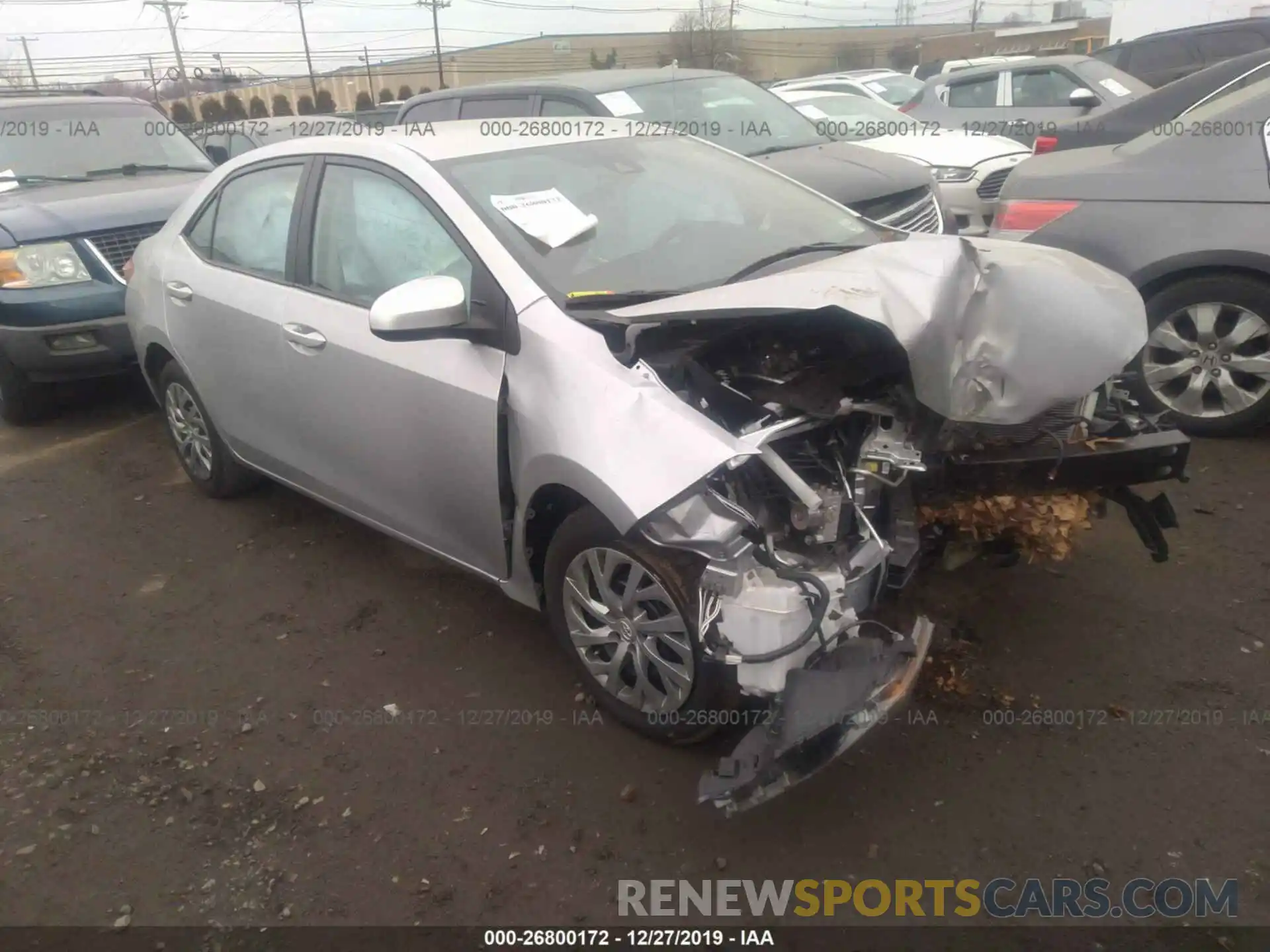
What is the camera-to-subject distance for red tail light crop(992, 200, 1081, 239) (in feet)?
15.2

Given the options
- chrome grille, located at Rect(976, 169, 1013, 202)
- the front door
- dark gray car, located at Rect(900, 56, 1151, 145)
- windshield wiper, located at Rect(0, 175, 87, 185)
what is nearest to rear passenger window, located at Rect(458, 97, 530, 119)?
windshield wiper, located at Rect(0, 175, 87, 185)

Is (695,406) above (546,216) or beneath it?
beneath

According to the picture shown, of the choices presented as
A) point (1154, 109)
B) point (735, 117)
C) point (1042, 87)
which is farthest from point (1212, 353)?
point (1042, 87)

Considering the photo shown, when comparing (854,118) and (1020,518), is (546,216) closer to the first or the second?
(1020,518)

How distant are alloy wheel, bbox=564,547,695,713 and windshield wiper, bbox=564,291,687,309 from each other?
2.35ft

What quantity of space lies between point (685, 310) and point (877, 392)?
601 millimetres

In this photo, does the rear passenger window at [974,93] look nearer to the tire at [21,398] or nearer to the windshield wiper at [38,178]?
the windshield wiper at [38,178]

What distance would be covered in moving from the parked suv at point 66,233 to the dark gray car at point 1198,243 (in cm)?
548

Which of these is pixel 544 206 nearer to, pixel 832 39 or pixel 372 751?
pixel 372 751

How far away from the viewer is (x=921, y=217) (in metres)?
5.95

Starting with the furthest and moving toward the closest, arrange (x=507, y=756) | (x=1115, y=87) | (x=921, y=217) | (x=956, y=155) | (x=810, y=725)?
(x=1115, y=87), (x=956, y=155), (x=921, y=217), (x=507, y=756), (x=810, y=725)

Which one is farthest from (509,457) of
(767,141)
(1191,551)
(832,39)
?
(832,39)

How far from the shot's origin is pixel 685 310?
2.51 meters

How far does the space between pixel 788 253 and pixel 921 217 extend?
3.18m
